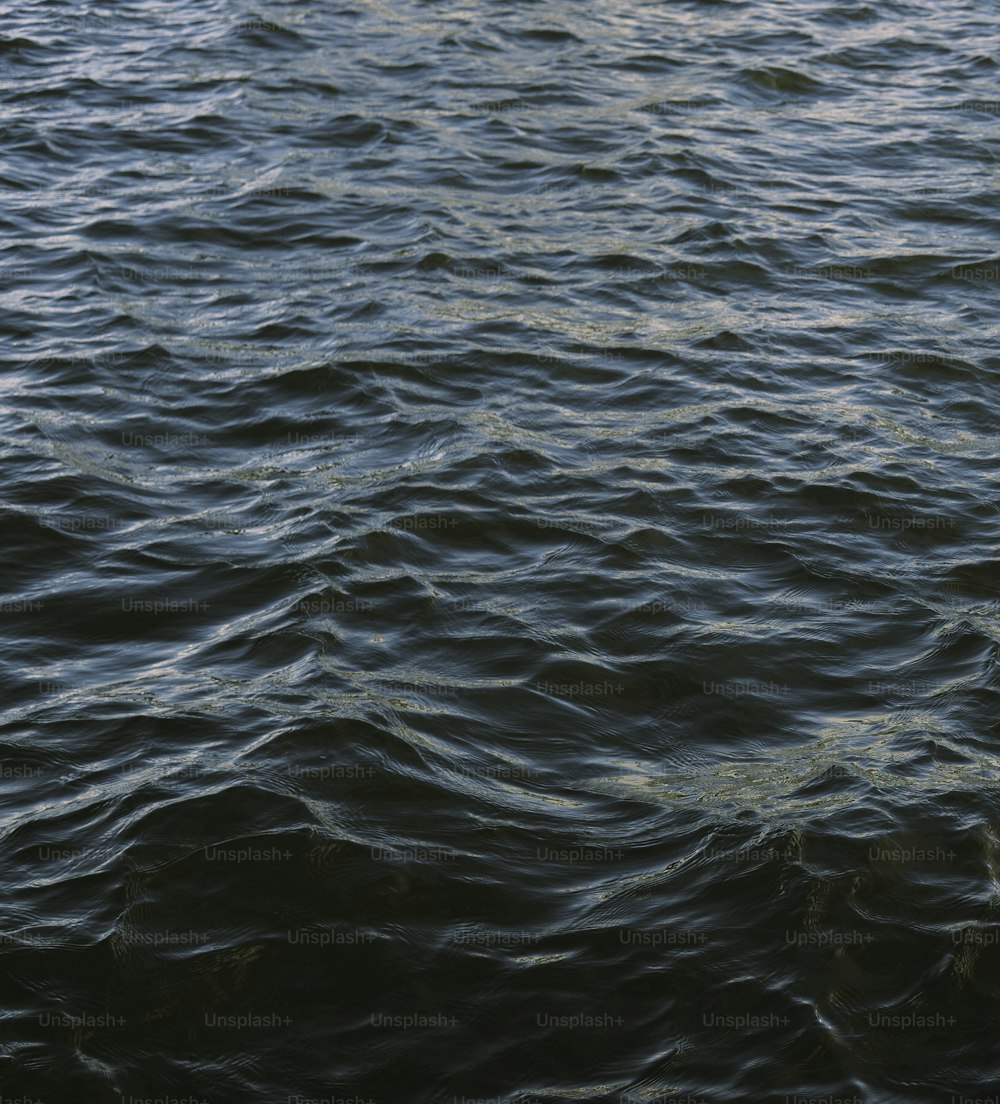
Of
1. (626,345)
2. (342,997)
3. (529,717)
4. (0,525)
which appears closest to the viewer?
(342,997)

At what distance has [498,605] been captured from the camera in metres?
6.96

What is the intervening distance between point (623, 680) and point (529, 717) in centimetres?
51

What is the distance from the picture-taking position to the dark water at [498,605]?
15.9 feet

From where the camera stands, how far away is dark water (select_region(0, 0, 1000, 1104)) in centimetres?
485

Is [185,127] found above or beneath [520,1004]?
above

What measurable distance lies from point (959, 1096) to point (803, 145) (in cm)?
1007

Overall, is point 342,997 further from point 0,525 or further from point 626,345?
point 626,345

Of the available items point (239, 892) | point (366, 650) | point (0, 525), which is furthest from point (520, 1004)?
point (0, 525)

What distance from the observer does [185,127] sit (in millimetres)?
13102

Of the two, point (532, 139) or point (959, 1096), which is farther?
point (532, 139)

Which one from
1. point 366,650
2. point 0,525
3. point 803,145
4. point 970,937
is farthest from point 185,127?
point 970,937

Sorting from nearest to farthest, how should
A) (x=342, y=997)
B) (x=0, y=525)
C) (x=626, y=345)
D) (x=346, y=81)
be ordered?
(x=342, y=997), (x=0, y=525), (x=626, y=345), (x=346, y=81)

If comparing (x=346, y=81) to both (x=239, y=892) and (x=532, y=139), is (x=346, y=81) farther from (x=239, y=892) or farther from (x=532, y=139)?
(x=239, y=892)

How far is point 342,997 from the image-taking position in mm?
4875
